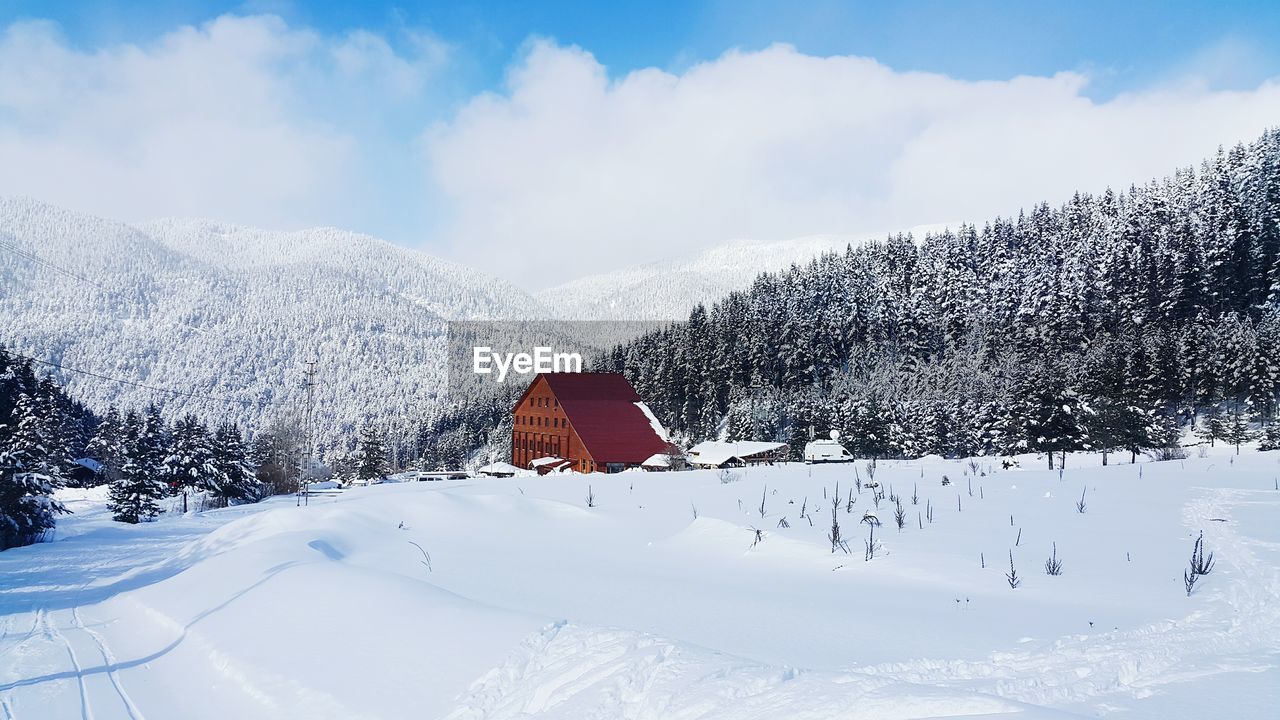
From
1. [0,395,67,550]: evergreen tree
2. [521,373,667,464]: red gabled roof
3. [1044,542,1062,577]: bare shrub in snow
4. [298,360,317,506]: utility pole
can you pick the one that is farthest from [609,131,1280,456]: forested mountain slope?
[0,395,67,550]: evergreen tree

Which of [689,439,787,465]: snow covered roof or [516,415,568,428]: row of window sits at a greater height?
[516,415,568,428]: row of window

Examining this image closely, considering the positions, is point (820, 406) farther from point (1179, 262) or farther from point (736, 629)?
point (736, 629)

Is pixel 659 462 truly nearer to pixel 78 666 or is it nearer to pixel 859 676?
pixel 78 666

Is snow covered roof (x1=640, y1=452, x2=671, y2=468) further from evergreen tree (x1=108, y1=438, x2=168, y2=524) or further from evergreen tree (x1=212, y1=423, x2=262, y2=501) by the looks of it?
evergreen tree (x1=108, y1=438, x2=168, y2=524)

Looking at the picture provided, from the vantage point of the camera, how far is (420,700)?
466cm

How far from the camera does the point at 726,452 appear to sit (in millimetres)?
48125

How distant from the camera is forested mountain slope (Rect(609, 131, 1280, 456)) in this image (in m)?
55.3

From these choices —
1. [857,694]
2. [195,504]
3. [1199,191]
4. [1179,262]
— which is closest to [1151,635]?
[857,694]

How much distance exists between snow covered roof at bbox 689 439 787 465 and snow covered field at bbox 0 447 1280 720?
35185 mm

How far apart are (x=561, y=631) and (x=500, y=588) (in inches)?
92.7

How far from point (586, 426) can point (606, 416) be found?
81.6 inches

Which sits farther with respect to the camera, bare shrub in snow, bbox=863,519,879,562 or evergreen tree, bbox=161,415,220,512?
evergreen tree, bbox=161,415,220,512

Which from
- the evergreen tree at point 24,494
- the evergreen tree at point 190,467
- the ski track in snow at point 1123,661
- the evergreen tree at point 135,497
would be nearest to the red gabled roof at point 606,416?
the evergreen tree at point 190,467

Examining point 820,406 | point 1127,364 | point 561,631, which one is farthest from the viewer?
point 820,406
